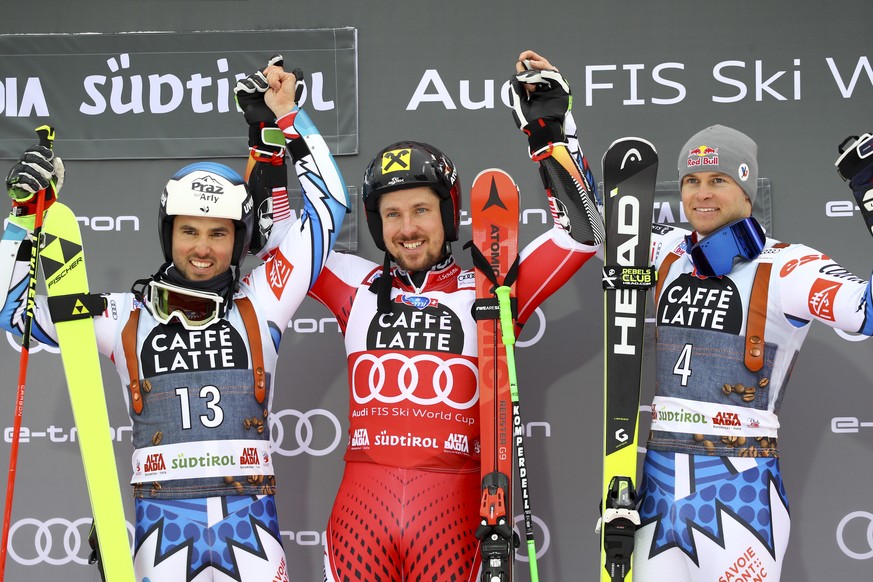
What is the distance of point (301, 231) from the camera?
10.2 ft

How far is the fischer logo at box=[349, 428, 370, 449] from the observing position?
9.78 ft

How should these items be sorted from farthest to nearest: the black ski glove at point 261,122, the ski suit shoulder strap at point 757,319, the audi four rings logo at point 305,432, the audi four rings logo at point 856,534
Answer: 1. the audi four rings logo at point 305,432
2. the audi four rings logo at point 856,534
3. the black ski glove at point 261,122
4. the ski suit shoulder strap at point 757,319

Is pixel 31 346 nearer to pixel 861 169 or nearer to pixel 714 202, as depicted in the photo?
pixel 714 202

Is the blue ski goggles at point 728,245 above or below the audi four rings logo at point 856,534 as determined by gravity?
above

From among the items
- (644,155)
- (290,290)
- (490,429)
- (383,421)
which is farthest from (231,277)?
(644,155)

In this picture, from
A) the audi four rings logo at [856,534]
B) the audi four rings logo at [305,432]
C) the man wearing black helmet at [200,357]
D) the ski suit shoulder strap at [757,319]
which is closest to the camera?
the man wearing black helmet at [200,357]

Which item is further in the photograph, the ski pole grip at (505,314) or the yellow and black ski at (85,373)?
the ski pole grip at (505,314)

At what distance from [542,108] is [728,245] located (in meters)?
0.73

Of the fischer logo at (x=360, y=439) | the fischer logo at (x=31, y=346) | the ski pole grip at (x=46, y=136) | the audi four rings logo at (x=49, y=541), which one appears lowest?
the audi four rings logo at (x=49, y=541)

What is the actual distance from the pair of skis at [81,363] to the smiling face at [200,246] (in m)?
0.30

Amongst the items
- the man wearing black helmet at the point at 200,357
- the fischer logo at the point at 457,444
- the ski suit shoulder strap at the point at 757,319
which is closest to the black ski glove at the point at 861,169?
the ski suit shoulder strap at the point at 757,319

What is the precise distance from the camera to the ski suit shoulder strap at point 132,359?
2896mm

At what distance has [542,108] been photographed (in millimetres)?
3002

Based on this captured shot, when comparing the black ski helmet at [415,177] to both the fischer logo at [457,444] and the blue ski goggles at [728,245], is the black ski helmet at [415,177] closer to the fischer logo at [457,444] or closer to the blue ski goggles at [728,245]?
the fischer logo at [457,444]
